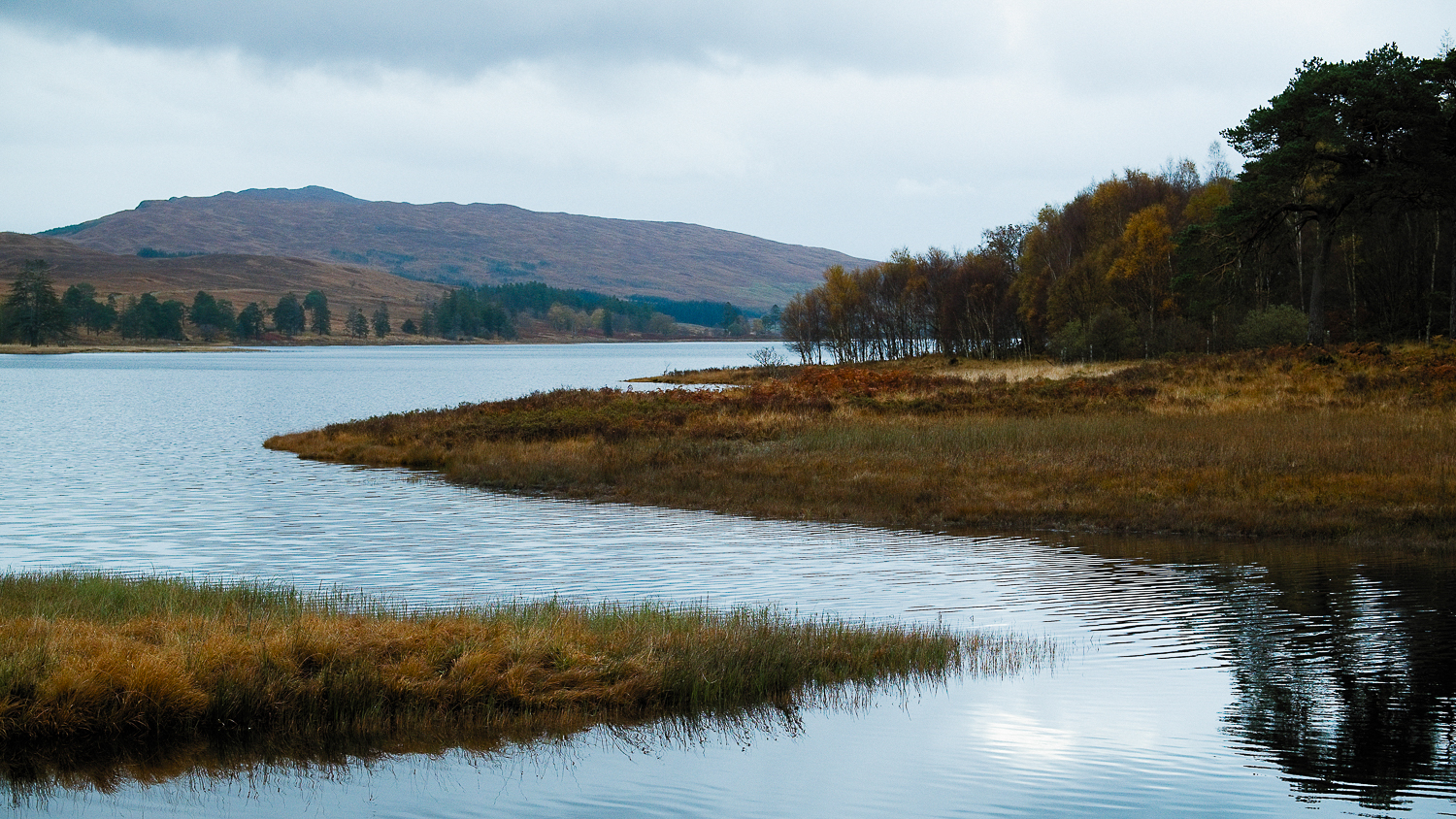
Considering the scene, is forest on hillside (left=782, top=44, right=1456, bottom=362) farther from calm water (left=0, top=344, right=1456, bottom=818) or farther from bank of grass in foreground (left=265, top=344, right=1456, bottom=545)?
calm water (left=0, top=344, right=1456, bottom=818)

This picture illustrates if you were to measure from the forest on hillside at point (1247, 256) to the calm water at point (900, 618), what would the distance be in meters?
30.7

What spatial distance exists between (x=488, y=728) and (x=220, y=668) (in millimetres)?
2659

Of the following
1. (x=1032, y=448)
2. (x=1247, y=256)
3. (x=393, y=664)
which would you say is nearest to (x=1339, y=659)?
(x=393, y=664)

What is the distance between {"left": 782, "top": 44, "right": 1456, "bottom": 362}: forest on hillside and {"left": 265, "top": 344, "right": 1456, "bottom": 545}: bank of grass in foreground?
686 cm

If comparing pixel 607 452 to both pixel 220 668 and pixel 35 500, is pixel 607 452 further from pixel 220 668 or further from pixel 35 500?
pixel 220 668

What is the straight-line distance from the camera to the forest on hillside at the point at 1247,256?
4675cm

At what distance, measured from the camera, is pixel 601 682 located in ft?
40.4

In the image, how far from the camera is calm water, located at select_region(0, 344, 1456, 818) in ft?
32.2

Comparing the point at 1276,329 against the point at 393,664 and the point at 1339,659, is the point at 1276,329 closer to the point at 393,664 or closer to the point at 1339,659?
the point at 1339,659

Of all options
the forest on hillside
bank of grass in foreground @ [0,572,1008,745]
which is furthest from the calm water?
the forest on hillside

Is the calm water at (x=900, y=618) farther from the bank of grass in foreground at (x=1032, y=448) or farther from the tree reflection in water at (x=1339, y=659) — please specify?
the bank of grass in foreground at (x=1032, y=448)

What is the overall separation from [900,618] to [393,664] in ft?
26.1

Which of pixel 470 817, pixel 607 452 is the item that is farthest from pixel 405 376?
pixel 470 817

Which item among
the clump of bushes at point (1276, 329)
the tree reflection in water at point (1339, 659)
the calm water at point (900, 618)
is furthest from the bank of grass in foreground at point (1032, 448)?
the clump of bushes at point (1276, 329)
